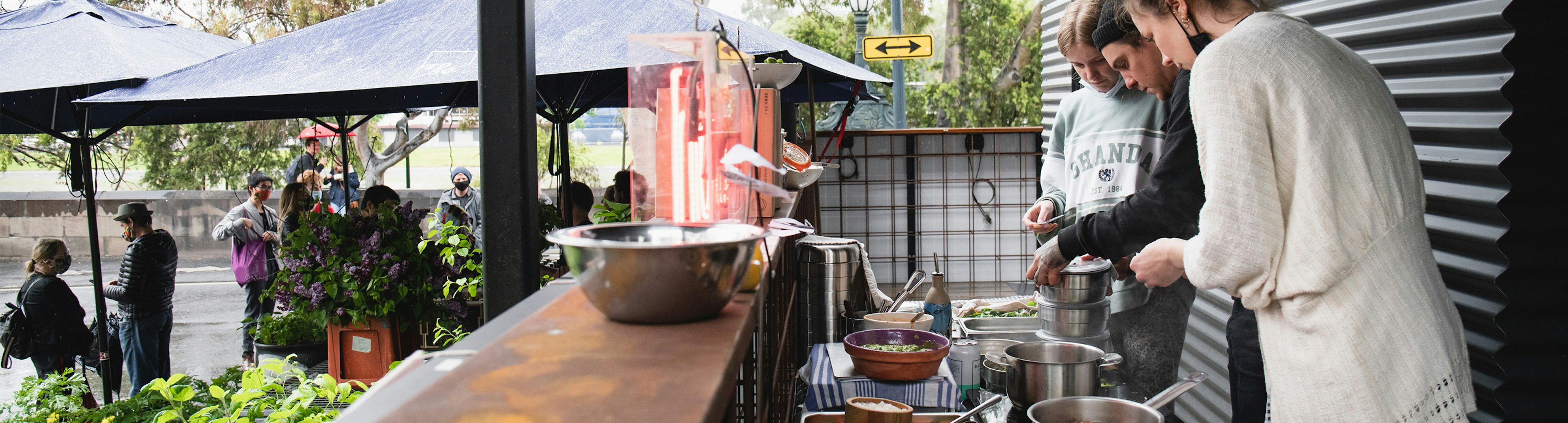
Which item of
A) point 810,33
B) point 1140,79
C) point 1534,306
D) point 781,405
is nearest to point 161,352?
point 781,405

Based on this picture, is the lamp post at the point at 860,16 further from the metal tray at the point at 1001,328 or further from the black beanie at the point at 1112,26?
the black beanie at the point at 1112,26

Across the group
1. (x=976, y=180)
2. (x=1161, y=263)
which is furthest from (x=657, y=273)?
(x=976, y=180)

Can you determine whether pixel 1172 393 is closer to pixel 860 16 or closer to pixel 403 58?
pixel 403 58

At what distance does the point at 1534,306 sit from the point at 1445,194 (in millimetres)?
358

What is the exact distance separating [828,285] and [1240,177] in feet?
6.79

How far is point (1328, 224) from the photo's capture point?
1.71 meters

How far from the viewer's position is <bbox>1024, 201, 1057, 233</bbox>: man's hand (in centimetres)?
358

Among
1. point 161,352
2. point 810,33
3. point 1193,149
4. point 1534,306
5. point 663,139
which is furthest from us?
point 810,33

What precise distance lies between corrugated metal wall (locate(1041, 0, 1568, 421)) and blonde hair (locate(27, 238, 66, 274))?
7.15 meters

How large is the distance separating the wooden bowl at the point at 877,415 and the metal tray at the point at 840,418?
0.05 meters

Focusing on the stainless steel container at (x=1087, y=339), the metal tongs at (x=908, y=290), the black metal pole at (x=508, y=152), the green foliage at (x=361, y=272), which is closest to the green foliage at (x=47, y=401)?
the green foliage at (x=361, y=272)

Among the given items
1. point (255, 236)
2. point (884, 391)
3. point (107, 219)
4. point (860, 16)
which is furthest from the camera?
point (107, 219)

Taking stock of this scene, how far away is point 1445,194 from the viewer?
251cm

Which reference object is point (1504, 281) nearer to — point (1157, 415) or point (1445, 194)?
point (1445, 194)
